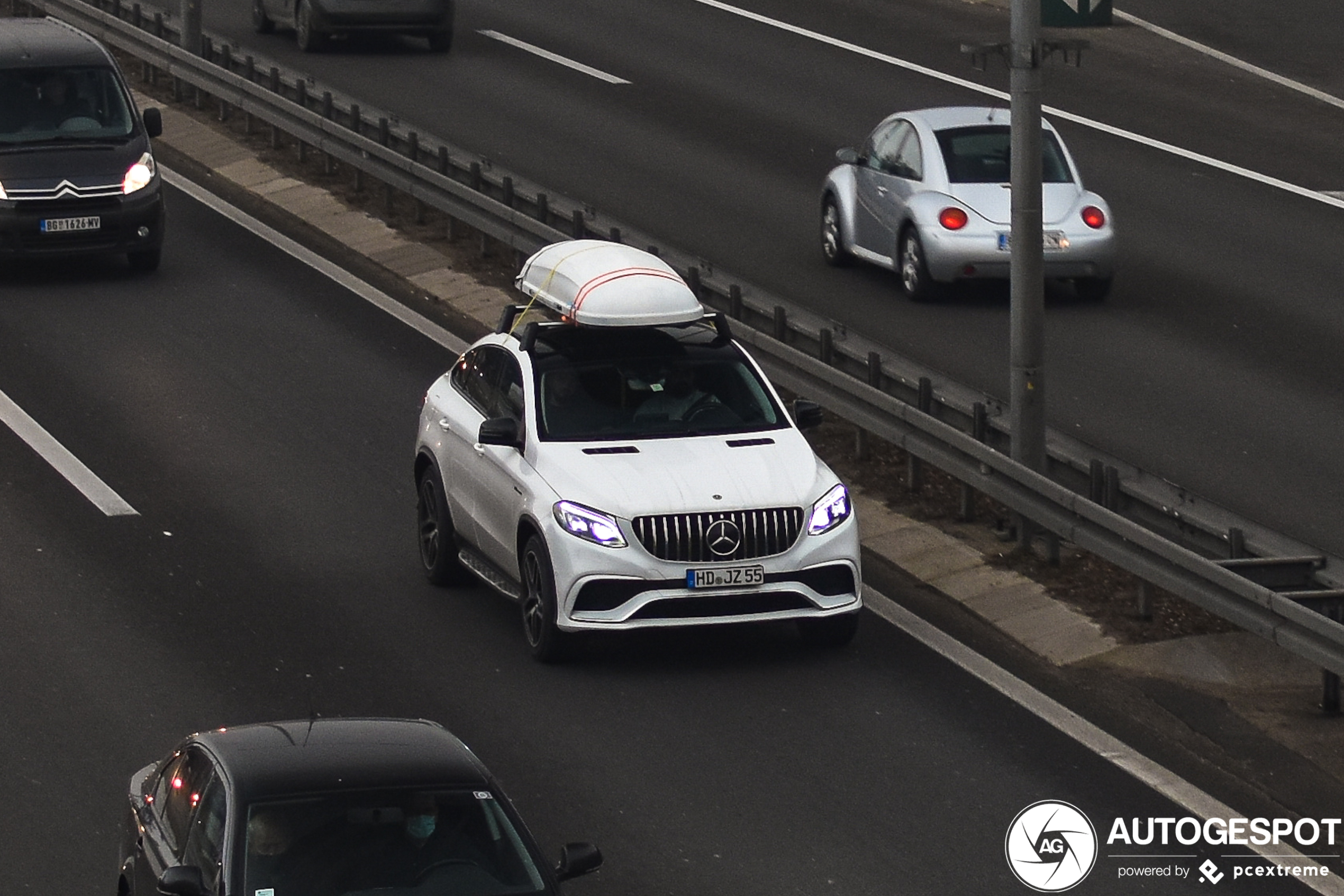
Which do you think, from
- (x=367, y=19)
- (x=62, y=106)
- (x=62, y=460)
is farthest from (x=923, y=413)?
(x=367, y=19)

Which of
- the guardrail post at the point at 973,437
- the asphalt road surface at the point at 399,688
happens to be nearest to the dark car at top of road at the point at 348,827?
the asphalt road surface at the point at 399,688

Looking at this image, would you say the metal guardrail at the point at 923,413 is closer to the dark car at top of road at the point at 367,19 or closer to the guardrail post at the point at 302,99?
the guardrail post at the point at 302,99

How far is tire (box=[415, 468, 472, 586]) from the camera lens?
1491 cm

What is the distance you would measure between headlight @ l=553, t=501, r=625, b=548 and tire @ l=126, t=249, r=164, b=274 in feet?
36.2

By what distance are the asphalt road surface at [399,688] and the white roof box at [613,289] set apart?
186cm

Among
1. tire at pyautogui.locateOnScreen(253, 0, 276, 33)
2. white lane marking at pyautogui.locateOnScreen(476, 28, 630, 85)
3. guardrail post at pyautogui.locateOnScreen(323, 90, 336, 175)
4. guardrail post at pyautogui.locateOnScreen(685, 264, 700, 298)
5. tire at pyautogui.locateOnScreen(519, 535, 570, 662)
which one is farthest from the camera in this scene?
tire at pyautogui.locateOnScreen(253, 0, 276, 33)

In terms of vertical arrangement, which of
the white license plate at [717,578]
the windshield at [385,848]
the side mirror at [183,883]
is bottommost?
the white license plate at [717,578]

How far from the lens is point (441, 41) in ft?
112

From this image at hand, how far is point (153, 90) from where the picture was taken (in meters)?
31.1

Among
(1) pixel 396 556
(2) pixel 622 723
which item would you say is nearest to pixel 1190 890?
(2) pixel 622 723

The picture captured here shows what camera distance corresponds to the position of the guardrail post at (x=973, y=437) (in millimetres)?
15812

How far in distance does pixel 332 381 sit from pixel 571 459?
6.26 metres

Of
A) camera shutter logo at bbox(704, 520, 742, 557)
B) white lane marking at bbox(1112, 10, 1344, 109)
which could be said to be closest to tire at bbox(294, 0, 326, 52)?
white lane marking at bbox(1112, 10, 1344, 109)

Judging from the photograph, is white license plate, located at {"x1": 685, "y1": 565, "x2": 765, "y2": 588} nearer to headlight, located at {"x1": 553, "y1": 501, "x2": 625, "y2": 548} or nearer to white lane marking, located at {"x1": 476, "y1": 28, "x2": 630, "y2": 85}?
headlight, located at {"x1": 553, "y1": 501, "x2": 625, "y2": 548}
